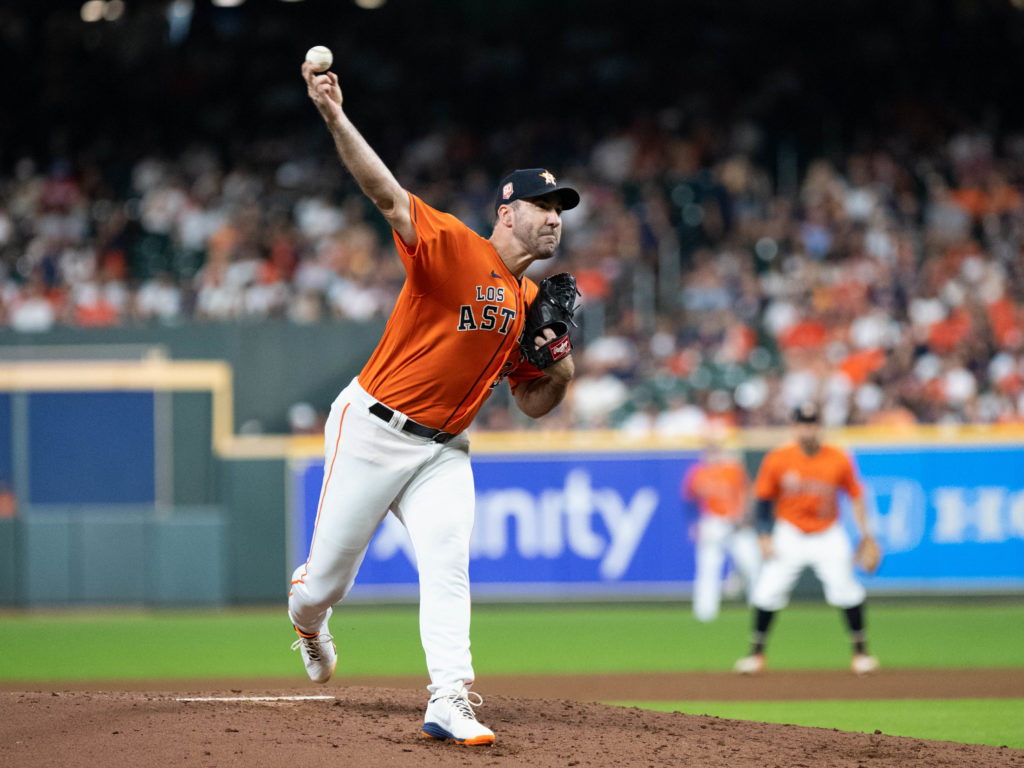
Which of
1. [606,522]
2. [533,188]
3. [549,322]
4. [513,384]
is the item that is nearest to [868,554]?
[513,384]

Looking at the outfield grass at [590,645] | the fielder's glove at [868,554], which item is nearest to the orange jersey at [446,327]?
the outfield grass at [590,645]

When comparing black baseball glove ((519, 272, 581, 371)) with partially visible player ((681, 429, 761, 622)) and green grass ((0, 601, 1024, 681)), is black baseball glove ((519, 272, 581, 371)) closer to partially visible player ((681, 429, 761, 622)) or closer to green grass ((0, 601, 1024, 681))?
green grass ((0, 601, 1024, 681))

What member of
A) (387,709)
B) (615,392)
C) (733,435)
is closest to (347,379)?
(615,392)

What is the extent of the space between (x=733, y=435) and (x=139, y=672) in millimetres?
7388

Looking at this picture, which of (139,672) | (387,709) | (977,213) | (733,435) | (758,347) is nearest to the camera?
(387,709)

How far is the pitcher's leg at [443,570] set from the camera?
15.7 ft

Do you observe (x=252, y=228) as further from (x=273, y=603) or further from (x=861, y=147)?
(x=861, y=147)

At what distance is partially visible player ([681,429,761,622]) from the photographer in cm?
Answer: 1305

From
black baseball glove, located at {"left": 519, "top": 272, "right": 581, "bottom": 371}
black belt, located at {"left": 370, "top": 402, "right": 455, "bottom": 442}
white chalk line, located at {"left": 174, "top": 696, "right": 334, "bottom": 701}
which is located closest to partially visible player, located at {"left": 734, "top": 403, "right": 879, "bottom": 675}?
white chalk line, located at {"left": 174, "top": 696, "right": 334, "bottom": 701}

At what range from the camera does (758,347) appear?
15.5m

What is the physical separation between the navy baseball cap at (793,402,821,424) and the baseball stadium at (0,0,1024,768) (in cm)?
2

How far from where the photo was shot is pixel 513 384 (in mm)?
5500

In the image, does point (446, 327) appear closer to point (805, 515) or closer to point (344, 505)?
point (344, 505)

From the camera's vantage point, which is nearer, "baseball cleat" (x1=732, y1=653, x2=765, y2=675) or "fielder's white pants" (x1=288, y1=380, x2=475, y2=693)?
"fielder's white pants" (x1=288, y1=380, x2=475, y2=693)
